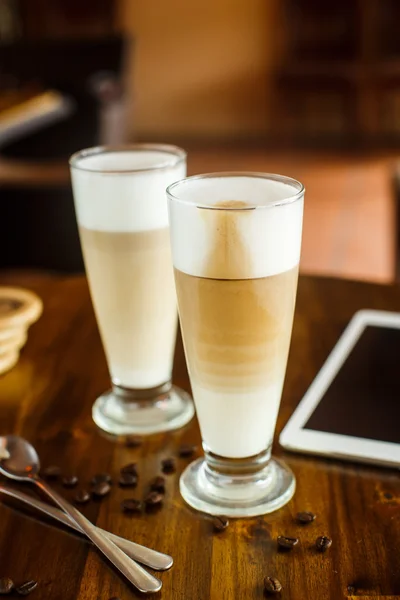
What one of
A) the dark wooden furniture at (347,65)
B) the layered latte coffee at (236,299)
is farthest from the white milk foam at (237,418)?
the dark wooden furniture at (347,65)

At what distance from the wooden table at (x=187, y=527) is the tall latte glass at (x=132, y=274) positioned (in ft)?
0.10

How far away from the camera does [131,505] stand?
0.54m

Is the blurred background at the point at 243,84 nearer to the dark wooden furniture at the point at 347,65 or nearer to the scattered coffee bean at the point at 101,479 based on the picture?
the dark wooden furniture at the point at 347,65

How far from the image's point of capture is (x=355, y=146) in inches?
193

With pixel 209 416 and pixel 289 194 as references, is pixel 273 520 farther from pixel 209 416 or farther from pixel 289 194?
pixel 289 194

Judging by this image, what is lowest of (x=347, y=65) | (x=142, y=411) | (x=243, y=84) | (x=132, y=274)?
(x=243, y=84)

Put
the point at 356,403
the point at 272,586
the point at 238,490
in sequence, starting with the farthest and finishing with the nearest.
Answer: the point at 356,403
the point at 238,490
the point at 272,586

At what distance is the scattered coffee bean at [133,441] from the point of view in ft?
2.07

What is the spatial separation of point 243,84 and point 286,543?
496 cm

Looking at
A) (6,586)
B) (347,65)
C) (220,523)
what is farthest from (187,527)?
(347,65)

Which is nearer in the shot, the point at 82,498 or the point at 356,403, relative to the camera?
the point at 82,498

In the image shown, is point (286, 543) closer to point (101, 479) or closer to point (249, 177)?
point (101, 479)

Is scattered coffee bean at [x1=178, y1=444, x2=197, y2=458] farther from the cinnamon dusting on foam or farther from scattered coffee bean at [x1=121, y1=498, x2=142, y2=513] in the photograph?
the cinnamon dusting on foam

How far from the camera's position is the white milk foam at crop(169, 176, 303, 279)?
485 millimetres
